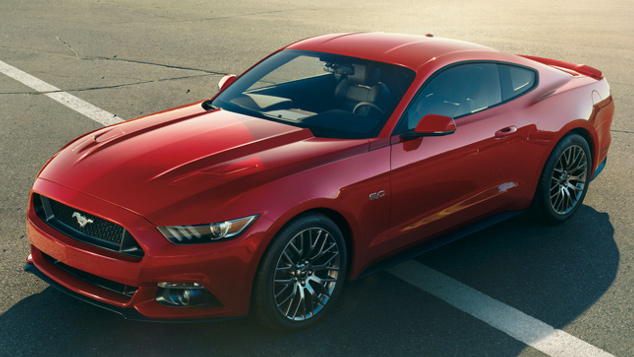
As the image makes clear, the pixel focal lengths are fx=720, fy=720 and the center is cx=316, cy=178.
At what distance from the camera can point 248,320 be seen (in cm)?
447

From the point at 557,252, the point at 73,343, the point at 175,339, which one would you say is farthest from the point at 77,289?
the point at 557,252

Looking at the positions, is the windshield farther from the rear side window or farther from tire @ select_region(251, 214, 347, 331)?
the rear side window

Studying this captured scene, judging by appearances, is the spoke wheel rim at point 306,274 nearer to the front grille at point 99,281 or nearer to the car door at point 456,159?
the car door at point 456,159

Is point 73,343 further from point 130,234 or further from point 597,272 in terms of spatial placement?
point 597,272

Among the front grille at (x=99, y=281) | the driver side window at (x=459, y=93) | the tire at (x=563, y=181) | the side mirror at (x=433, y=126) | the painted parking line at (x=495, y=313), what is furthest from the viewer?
the tire at (x=563, y=181)

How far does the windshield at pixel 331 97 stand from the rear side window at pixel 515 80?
1.02 m

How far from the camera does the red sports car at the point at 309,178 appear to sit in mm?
3934

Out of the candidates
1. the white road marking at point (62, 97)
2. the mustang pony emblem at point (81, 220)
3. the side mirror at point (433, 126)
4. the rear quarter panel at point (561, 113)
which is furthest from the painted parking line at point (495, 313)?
the white road marking at point (62, 97)

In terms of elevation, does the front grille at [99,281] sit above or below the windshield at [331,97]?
below

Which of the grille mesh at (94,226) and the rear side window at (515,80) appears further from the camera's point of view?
the rear side window at (515,80)

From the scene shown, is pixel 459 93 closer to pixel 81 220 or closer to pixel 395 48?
pixel 395 48

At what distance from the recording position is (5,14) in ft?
56.3

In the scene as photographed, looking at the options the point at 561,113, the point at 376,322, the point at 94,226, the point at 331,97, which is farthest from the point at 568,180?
the point at 94,226

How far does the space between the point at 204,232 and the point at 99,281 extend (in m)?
0.70
